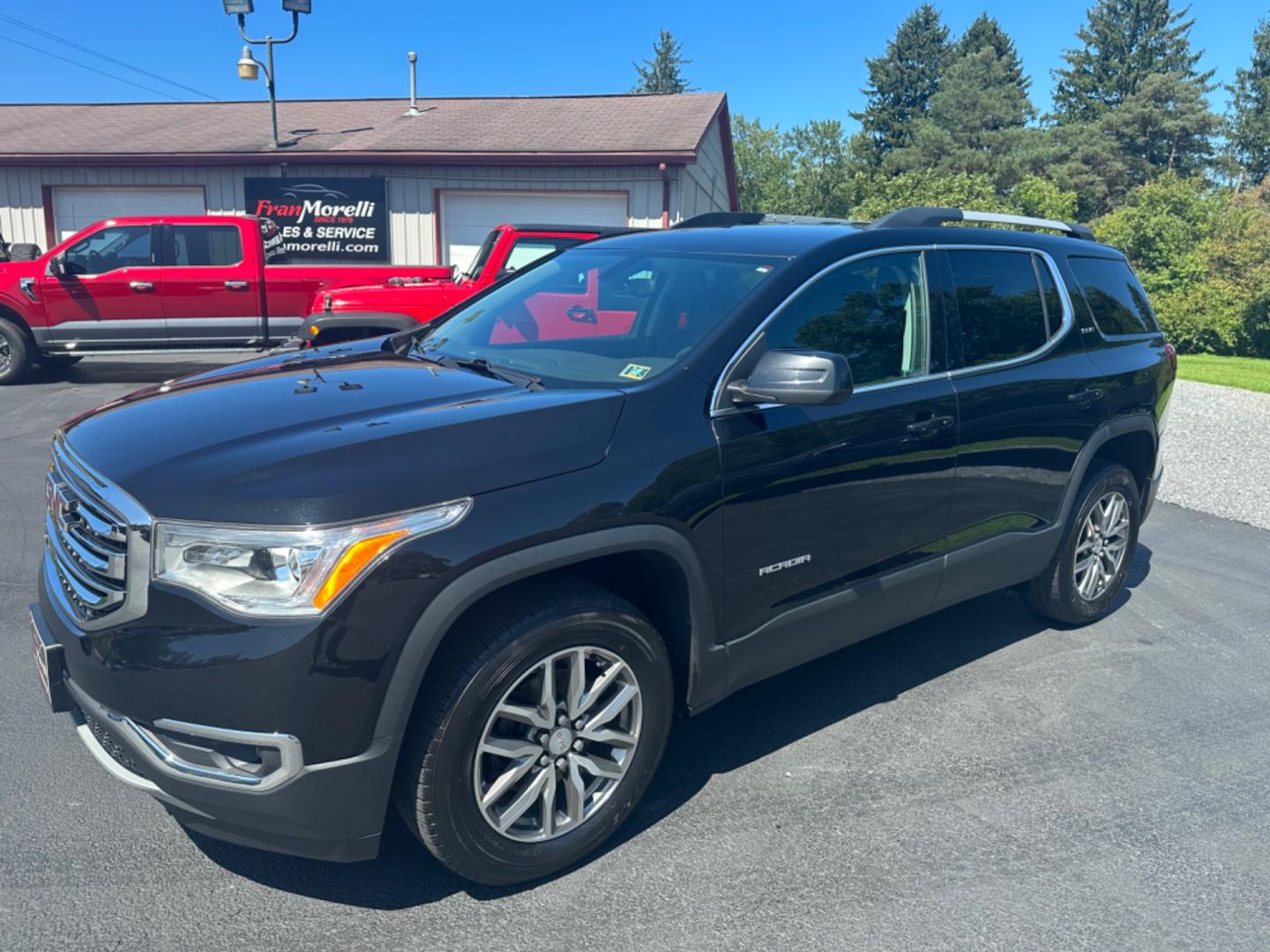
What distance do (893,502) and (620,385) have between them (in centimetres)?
116

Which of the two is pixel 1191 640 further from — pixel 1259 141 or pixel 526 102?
pixel 1259 141

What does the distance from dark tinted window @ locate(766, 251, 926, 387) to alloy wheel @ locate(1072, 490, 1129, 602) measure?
5.31 ft

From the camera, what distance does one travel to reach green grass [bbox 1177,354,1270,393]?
15.1 m

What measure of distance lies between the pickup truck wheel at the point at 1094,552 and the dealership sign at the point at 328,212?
14780mm

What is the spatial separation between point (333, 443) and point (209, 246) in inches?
423

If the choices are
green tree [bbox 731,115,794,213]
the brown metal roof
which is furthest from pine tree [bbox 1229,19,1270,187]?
the brown metal roof

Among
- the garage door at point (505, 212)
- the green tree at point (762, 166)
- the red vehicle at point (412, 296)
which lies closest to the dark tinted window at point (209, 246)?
the red vehicle at point (412, 296)

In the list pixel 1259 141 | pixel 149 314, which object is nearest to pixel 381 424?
pixel 149 314

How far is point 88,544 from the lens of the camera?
262 cm

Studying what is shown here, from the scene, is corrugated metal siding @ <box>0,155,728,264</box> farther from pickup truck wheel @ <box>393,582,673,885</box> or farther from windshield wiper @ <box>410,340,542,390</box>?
pickup truck wheel @ <box>393,582,673,885</box>

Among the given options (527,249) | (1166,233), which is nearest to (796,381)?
(527,249)

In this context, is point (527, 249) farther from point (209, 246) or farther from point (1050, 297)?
point (1050, 297)

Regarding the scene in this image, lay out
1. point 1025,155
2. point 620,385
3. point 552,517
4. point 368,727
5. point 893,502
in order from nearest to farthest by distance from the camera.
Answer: point 368,727 → point 552,517 → point 620,385 → point 893,502 → point 1025,155

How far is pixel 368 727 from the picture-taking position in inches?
95.3
